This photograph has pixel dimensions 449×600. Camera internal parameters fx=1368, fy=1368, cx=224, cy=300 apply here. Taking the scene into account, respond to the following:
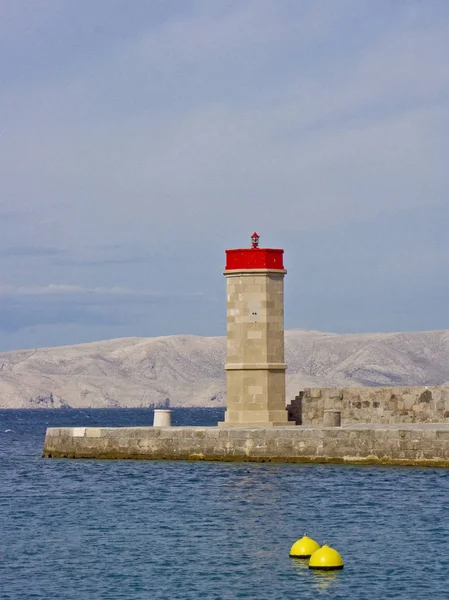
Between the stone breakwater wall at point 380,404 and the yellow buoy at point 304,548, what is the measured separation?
1887 cm

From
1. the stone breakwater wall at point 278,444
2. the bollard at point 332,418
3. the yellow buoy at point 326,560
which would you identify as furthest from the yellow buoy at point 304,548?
the bollard at point 332,418

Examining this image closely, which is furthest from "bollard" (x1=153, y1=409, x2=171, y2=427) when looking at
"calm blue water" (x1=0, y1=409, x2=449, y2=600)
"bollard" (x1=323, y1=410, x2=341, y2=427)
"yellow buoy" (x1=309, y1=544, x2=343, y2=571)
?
"yellow buoy" (x1=309, y1=544, x2=343, y2=571)

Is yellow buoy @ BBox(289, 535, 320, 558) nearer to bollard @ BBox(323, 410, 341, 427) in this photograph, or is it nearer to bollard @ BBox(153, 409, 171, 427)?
bollard @ BBox(323, 410, 341, 427)

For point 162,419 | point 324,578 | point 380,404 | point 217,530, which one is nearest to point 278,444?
point 162,419

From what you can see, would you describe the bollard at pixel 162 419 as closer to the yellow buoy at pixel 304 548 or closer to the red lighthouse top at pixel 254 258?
the red lighthouse top at pixel 254 258

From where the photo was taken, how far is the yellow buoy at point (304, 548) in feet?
77.5

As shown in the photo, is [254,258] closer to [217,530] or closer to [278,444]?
[278,444]

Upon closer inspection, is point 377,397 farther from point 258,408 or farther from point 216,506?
point 216,506

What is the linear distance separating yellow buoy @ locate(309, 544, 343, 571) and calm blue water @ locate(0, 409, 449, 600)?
0.67 feet

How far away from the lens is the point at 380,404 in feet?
141

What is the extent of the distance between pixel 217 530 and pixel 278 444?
11060 millimetres

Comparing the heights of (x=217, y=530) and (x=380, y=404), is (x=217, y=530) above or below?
below

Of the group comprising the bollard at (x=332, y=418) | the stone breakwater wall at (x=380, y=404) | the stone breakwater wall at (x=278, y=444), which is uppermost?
the stone breakwater wall at (x=380, y=404)

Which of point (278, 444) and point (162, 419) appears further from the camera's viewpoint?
point (162, 419)
